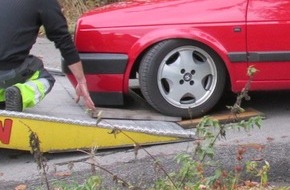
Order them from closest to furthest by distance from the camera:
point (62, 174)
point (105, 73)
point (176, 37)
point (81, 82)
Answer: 1. point (62, 174)
2. point (81, 82)
3. point (176, 37)
4. point (105, 73)

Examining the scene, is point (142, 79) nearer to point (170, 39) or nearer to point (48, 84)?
point (170, 39)

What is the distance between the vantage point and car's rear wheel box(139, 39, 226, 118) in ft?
19.1

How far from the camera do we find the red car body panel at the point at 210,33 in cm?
578

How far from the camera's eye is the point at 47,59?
9805 mm

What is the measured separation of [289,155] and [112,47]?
166 centimetres

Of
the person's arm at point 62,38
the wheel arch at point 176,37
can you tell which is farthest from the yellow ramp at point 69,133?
the wheel arch at point 176,37

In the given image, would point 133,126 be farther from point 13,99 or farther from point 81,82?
point 13,99

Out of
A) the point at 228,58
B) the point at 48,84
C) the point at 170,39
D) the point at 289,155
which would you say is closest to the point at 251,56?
the point at 228,58

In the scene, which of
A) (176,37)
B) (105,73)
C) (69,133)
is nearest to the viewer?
(69,133)

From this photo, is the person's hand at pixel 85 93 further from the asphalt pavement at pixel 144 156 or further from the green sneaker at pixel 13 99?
the green sneaker at pixel 13 99

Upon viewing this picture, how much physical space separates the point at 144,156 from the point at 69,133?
0.55 m

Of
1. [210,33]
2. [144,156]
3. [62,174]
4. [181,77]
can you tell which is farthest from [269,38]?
[62,174]

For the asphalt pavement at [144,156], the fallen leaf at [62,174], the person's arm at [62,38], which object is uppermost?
the person's arm at [62,38]

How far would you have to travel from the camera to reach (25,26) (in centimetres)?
539
